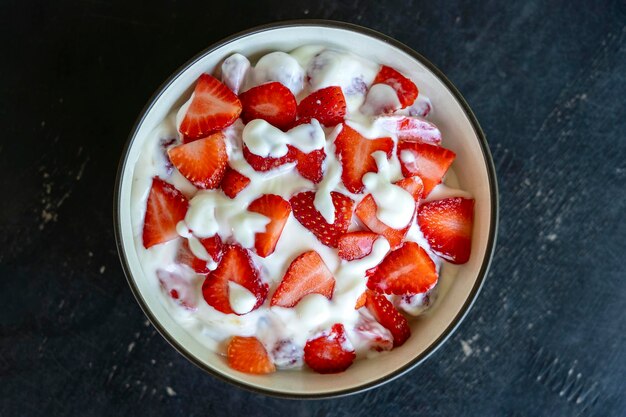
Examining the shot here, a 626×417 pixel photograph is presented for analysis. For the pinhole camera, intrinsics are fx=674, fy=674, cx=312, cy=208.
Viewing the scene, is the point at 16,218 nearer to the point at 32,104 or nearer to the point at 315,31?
the point at 32,104

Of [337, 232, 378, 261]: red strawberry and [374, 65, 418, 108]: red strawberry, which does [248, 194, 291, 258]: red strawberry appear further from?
[374, 65, 418, 108]: red strawberry

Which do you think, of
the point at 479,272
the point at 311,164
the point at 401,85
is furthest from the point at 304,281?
the point at 401,85

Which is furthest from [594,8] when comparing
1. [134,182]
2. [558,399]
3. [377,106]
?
[134,182]

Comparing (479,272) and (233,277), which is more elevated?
(479,272)

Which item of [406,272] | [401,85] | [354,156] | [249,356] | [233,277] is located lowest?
[249,356]

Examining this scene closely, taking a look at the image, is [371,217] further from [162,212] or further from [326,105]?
[162,212]

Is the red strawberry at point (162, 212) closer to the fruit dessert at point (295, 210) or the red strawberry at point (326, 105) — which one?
the fruit dessert at point (295, 210)
